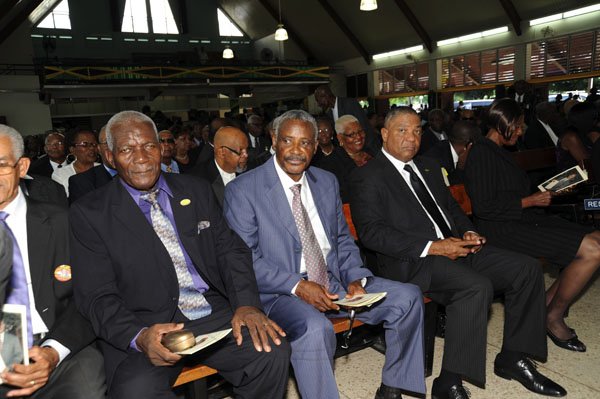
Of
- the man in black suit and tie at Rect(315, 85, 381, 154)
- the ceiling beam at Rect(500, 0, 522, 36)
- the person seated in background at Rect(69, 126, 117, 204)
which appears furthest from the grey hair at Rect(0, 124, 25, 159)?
the ceiling beam at Rect(500, 0, 522, 36)

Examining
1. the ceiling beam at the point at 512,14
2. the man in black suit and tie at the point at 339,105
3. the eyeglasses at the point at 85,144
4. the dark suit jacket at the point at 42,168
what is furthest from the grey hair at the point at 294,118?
the ceiling beam at the point at 512,14

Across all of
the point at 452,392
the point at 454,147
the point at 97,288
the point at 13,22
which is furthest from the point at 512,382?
the point at 13,22

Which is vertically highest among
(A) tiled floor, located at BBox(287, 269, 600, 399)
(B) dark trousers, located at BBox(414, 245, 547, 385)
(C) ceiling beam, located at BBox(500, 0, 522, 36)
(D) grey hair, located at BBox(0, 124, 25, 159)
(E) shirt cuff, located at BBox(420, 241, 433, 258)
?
(C) ceiling beam, located at BBox(500, 0, 522, 36)

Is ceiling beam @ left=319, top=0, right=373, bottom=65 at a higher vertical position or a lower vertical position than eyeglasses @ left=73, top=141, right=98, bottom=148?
higher

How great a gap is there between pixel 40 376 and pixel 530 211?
10.9ft

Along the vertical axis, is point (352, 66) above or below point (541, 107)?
above

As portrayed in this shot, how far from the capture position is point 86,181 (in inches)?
158

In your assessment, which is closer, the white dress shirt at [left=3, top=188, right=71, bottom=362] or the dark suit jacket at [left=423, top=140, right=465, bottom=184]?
the white dress shirt at [left=3, top=188, right=71, bottom=362]

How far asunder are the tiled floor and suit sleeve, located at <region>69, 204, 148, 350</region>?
3.88 ft

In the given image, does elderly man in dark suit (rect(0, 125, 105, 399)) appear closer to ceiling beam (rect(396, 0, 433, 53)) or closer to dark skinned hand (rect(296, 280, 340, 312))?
dark skinned hand (rect(296, 280, 340, 312))

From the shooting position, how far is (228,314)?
7.60 ft

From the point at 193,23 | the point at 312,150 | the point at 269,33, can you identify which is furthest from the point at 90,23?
the point at 312,150

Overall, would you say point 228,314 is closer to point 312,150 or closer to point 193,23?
point 312,150

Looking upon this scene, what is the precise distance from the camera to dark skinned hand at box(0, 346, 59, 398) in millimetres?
1646
